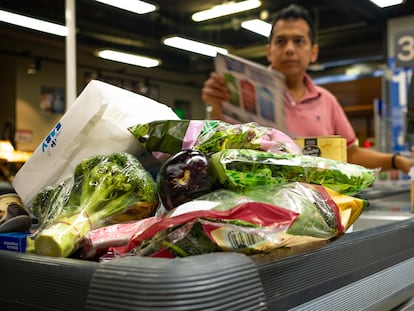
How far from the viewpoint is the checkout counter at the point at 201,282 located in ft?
1.48

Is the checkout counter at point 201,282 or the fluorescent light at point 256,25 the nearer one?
the checkout counter at point 201,282

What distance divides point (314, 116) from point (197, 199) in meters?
1.53

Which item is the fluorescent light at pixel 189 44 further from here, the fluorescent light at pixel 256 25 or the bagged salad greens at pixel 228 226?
the bagged salad greens at pixel 228 226

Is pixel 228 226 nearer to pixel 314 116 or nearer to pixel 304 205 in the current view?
pixel 304 205

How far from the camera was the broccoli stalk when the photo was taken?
66 cm

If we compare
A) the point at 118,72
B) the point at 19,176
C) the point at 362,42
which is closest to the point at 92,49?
the point at 118,72

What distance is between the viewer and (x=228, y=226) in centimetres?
56

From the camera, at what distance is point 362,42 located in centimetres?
1062

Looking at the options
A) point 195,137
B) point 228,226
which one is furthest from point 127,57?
point 228,226

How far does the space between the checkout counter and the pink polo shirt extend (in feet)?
3.96

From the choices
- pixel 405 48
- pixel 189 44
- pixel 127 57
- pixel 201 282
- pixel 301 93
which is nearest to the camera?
pixel 201 282

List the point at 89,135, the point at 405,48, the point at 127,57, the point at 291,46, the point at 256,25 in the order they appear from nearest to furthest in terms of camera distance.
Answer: the point at 89,135, the point at 291,46, the point at 405,48, the point at 256,25, the point at 127,57

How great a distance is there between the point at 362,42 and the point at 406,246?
10.4 m

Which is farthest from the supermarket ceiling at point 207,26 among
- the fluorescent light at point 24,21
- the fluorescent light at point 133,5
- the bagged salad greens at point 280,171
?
the bagged salad greens at point 280,171
